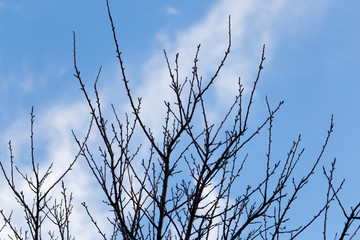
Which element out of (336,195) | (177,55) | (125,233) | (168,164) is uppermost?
(177,55)

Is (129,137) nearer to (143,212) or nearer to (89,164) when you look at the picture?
(89,164)

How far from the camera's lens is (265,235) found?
12.1 feet

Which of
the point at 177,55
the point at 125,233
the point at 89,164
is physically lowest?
the point at 125,233

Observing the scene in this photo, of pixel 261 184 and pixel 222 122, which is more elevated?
pixel 222 122

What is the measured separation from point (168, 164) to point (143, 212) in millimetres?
464

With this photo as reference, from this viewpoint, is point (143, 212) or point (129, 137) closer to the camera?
point (143, 212)

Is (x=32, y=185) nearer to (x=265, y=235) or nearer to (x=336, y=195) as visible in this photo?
(x=265, y=235)

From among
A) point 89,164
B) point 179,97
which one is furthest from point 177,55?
point 89,164

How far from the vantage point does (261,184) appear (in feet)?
10.1

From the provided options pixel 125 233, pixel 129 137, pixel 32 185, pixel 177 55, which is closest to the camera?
pixel 125 233

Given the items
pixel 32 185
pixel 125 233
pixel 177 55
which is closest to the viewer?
pixel 125 233

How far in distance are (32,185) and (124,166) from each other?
3.56 feet

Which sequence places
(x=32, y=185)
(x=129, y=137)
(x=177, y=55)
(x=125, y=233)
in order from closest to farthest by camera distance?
(x=125, y=233) → (x=177, y=55) → (x=129, y=137) → (x=32, y=185)

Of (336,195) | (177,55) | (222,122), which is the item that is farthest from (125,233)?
(336,195)
